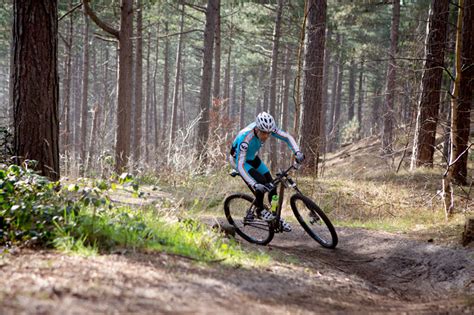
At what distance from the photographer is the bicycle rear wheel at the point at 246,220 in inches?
Answer: 280

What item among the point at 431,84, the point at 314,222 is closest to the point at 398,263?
the point at 314,222

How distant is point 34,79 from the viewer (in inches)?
247

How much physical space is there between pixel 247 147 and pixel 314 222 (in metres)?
1.51

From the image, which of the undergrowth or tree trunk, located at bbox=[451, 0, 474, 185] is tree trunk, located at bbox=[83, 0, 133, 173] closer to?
the undergrowth

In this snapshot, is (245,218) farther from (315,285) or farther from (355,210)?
(355,210)

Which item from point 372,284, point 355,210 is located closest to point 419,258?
point 372,284

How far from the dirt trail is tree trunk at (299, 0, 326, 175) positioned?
285 inches

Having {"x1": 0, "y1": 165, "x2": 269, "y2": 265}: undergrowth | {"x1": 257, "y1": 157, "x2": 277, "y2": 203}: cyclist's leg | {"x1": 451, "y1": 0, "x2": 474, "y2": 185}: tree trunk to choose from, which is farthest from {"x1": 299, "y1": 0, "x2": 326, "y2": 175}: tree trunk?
{"x1": 0, "y1": 165, "x2": 269, "y2": 265}: undergrowth

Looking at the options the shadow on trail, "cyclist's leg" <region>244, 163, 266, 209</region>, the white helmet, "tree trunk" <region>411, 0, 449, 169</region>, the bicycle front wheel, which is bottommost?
the shadow on trail

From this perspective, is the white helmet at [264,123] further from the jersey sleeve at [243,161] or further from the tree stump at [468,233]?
the tree stump at [468,233]

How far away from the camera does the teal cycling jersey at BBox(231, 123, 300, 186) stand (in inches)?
275

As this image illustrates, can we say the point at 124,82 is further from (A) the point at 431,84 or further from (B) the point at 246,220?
(A) the point at 431,84

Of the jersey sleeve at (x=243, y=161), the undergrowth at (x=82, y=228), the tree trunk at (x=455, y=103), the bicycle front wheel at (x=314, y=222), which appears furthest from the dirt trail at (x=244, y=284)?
the tree trunk at (x=455, y=103)

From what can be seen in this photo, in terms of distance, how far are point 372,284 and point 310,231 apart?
5.88 ft
